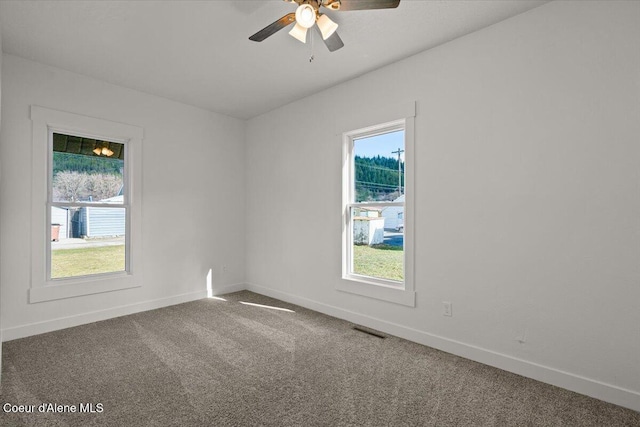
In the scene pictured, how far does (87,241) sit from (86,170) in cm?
81

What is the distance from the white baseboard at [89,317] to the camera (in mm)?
3094

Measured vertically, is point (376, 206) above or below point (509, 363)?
above

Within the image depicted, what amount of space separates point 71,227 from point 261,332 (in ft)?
7.89

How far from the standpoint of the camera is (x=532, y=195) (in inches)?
94.7

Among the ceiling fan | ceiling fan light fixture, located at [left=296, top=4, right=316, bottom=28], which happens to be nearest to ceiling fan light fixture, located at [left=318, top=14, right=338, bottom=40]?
the ceiling fan

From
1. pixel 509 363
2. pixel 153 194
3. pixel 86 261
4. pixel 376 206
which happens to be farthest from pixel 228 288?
pixel 509 363

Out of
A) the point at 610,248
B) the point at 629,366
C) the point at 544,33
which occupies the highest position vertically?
the point at 544,33

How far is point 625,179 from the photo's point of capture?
6.71ft

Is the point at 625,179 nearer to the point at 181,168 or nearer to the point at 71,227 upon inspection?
the point at 181,168

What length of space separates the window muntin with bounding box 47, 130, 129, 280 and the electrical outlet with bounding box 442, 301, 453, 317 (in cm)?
367

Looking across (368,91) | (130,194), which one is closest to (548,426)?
(368,91)

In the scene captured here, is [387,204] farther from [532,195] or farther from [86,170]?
[86,170]

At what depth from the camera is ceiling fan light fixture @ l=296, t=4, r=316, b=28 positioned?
1987mm

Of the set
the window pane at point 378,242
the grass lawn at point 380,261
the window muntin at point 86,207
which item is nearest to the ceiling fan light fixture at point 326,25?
the window pane at point 378,242
